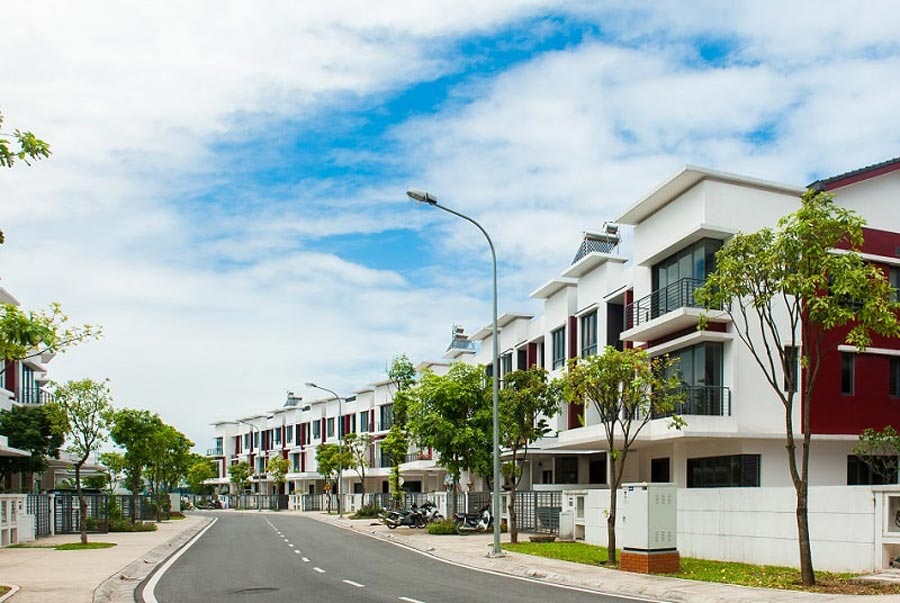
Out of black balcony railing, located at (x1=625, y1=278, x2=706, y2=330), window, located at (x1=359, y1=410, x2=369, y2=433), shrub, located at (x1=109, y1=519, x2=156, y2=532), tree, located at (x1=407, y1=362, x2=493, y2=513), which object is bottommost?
shrub, located at (x1=109, y1=519, x2=156, y2=532)

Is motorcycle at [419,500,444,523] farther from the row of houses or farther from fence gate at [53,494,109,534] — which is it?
fence gate at [53,494,109,534]

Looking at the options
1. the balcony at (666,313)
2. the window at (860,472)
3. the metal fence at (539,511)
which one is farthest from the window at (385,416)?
the window at (860,472)

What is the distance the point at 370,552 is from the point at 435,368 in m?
38.3

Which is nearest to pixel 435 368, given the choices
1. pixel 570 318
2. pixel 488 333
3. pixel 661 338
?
pixel 488 333

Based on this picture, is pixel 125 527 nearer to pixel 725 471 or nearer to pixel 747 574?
pixel 725 471

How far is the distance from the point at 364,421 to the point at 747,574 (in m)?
65.6

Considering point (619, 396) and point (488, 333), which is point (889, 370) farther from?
point (488, 333)

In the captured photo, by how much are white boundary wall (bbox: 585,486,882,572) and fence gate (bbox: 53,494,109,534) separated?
81.3 ft

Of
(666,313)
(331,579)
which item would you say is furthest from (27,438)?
(666,313)

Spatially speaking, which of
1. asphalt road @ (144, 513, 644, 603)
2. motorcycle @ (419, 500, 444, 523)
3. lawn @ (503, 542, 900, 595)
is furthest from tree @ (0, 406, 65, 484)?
lawn @ (503, 542, 900, 595)

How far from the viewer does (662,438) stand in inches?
1112

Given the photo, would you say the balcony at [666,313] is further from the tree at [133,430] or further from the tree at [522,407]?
the tree at [133,430]

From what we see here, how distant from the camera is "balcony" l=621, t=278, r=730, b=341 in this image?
27.2 meters

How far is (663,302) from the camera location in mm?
29641
